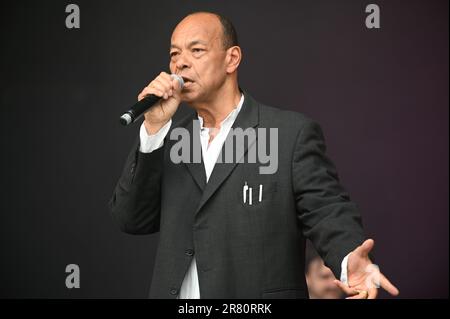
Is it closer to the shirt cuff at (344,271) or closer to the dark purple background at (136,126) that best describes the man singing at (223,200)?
the shirt cuff at (344,271)

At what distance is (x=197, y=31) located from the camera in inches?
77.8

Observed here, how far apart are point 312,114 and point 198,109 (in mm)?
1198

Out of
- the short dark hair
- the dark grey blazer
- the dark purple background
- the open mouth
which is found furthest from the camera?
the dark purple background

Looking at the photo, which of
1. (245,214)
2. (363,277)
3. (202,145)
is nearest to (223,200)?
(245,214)

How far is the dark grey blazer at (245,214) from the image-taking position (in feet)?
5.97

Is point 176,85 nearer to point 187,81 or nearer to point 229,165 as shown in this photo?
point 187,81

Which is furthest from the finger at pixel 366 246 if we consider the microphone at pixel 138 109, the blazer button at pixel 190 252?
the microphone at pixel 138 109

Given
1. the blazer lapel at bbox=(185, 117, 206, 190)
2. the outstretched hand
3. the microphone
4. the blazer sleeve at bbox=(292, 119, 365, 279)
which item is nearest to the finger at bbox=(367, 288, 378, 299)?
the outstretched hand

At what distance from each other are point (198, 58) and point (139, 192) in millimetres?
362

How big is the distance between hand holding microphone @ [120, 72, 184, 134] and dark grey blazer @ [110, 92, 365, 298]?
75mm

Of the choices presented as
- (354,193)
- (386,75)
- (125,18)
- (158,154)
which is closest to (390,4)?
(386,75)

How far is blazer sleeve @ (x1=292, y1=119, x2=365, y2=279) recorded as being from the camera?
5.60 feet

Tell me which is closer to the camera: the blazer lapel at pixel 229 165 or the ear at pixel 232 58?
the blazer lapel at pixel 229 165

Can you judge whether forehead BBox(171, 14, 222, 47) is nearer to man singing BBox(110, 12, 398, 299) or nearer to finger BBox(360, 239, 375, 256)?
man singing BBox(110, 12, 398, 299)
